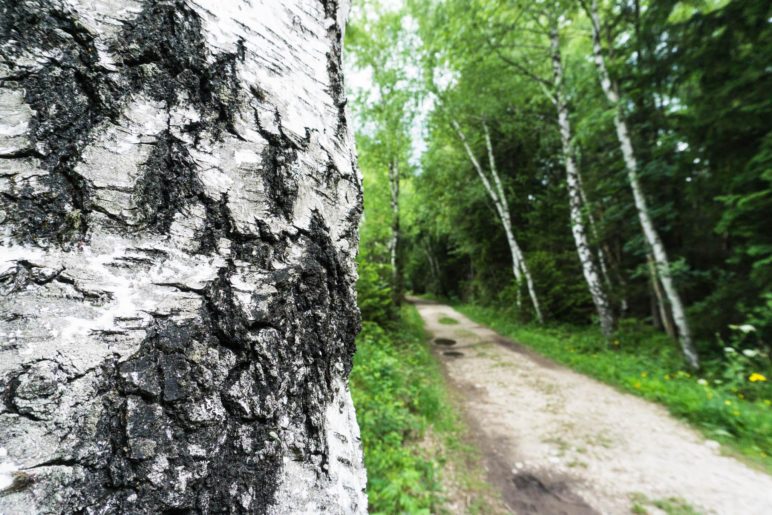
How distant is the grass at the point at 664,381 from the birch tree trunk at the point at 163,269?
548 centimetres

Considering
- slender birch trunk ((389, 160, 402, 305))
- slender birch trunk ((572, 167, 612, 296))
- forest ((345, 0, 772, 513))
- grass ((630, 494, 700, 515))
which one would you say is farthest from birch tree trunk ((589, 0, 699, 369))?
slender birch trunk ((389, 160, 402, 305))

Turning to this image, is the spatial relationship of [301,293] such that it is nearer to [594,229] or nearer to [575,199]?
[575,199]

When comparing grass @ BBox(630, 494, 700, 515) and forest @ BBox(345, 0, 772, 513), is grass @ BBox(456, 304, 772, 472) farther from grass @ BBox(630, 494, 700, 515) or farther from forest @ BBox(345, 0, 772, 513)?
grass @ BBox(630, 494, 700, 515)

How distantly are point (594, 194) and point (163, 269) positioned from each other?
11.2 metres

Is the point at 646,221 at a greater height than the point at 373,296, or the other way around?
the point at 646,221

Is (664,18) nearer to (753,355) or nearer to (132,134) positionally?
(753,355)

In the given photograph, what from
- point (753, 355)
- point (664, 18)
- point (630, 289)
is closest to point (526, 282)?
point (630, 289)

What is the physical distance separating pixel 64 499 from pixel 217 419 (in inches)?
6.3

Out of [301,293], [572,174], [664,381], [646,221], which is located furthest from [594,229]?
[301,293]

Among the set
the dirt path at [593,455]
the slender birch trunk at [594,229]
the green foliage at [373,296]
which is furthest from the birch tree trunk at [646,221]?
the green foliage at [373,296]

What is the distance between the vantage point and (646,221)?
6.71 m

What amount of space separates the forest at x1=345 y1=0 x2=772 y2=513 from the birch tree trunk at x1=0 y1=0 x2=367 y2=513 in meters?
2.97

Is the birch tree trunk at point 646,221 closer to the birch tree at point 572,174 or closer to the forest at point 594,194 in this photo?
the forest at point 594,194

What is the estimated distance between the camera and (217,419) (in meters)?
0.47
